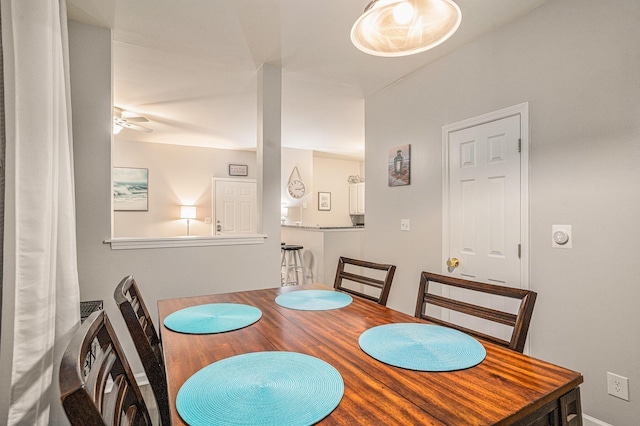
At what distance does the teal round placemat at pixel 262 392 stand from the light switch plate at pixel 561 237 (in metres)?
1.71

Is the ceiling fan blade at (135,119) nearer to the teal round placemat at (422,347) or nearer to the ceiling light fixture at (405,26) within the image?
the ceiling light fixture at (405,26)

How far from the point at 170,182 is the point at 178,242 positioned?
3.96m

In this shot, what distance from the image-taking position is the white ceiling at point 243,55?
209 centimetres

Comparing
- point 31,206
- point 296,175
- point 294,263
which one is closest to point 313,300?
point 31,206

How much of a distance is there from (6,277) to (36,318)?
0.20 meters

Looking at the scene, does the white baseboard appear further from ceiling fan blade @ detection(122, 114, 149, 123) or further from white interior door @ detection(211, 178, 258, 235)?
white interior door @ detection(211, 178, 258, 235)

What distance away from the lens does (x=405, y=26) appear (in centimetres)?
137

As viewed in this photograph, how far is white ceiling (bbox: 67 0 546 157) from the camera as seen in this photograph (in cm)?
209

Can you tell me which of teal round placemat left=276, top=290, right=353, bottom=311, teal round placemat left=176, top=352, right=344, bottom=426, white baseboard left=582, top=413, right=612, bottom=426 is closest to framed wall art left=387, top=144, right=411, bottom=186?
teal round placemat left=276, top=290, right=353, bottom=311

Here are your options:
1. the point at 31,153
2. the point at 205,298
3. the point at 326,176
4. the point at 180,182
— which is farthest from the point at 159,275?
the point at 326,176

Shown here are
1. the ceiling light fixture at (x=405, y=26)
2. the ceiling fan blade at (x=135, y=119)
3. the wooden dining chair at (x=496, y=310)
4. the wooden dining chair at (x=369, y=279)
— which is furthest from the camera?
the ceiling fan blade at (x=135, y=119)

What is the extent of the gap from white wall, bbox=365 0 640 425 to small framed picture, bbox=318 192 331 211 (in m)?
4.72

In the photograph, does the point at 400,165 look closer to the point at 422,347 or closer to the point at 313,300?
the point at 313,300

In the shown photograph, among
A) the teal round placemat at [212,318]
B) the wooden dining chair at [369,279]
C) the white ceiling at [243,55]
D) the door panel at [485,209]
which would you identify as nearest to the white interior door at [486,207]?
the door panel at [485,209]
